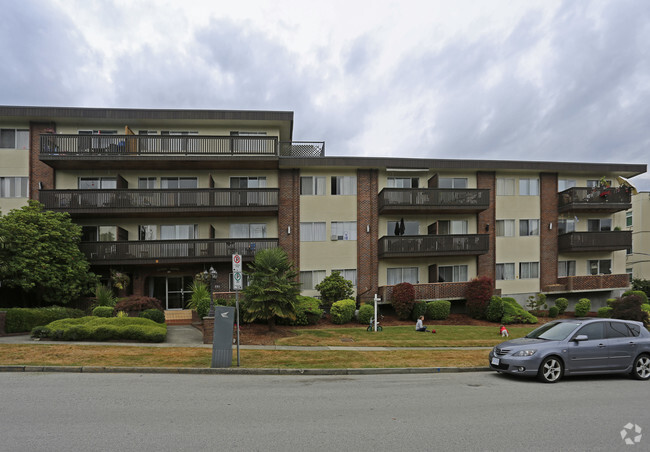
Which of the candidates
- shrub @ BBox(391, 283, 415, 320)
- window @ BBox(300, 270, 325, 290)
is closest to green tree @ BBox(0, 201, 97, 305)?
window @ BBox(300, 270, 325, 290)

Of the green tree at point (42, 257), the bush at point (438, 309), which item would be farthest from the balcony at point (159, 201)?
the bush at point (438, 309)

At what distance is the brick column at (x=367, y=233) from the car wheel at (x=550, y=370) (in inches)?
610

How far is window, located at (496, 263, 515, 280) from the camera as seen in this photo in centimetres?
2702

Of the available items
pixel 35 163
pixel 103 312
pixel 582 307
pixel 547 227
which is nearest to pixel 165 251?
pixel 103 312

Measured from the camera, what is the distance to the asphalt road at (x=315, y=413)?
5539 millimetres

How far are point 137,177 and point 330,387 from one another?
65.4 feet

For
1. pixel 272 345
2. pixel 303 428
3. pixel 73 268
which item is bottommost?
pixel 272 345

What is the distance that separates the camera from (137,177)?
960 inches

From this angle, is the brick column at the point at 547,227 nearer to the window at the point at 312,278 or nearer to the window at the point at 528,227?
the window at the point at 528,227

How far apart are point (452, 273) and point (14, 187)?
26298 millimetres

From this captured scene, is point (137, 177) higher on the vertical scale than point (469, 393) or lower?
higher

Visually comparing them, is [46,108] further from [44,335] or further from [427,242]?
[427,242]

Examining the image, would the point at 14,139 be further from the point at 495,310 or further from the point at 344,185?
the point at 495,310

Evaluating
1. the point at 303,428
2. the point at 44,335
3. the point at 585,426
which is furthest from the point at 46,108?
the point at 585,426
